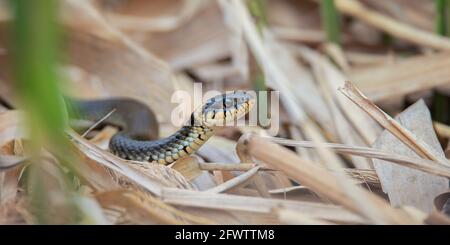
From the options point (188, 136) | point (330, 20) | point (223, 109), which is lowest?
point (188, 136)

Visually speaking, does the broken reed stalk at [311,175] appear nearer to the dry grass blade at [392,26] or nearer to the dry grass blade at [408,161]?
the dry grass blade at [408,161]

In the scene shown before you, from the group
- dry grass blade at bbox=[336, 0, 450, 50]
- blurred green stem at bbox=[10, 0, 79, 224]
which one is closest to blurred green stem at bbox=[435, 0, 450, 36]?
dry grass blade at bbox=[336, 0, 450, 50]

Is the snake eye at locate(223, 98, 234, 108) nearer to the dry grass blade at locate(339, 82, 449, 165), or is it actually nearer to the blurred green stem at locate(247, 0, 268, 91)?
the blurred green stem at locate(247, 0, 268, 91)

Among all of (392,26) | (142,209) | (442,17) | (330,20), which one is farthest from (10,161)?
(392,26)

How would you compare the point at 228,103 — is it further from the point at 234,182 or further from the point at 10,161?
the point at 10,161

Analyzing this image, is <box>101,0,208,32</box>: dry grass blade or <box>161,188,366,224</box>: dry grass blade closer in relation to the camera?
<box>161,188,366,224</box>: dry grass blade
